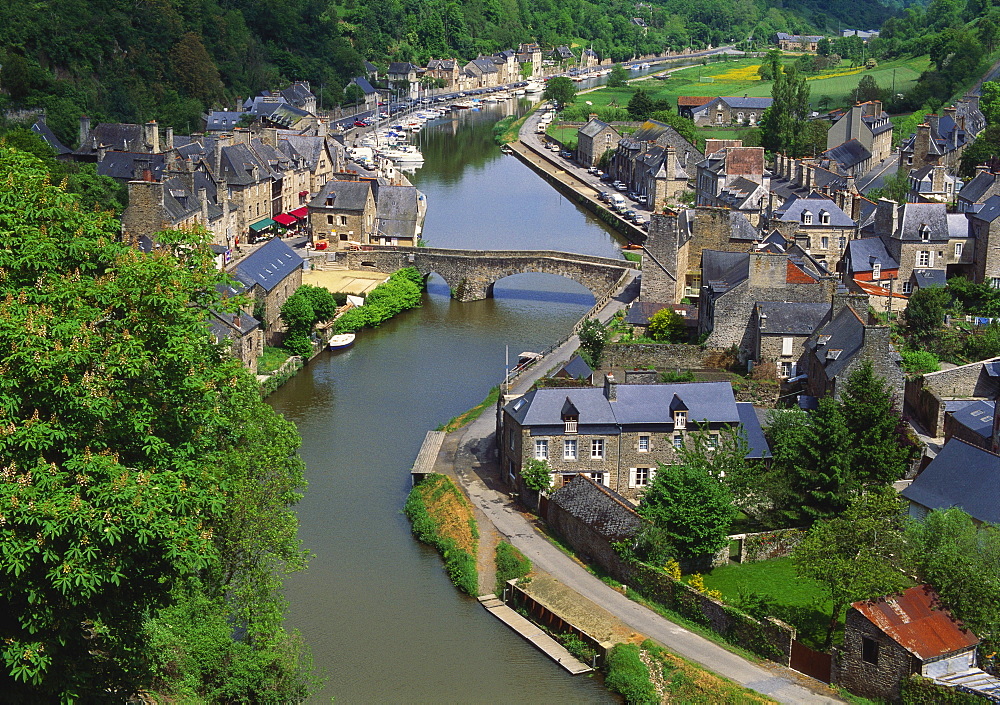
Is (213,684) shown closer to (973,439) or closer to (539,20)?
(973,439)

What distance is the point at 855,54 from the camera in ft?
463

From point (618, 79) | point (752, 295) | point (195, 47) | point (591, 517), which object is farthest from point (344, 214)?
point (618, 79)

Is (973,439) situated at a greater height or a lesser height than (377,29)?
lesser

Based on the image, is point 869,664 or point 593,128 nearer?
point 869,664

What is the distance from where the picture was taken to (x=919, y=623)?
23.2 metres

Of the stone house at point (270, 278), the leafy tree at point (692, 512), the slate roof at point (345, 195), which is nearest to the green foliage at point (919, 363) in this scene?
the leafy tree at point (692, 512)

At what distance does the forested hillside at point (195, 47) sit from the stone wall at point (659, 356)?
4337cm

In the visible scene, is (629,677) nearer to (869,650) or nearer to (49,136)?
(869,650)

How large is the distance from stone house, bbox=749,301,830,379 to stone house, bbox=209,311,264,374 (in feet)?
50.4

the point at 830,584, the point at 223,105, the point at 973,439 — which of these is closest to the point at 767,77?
the point at 223,105

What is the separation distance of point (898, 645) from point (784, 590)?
182 inches

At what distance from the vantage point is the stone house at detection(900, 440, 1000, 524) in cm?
2797

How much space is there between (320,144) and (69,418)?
5454 cm

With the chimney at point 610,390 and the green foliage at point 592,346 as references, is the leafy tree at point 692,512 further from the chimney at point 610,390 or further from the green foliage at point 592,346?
the green foliage at point 592,346
